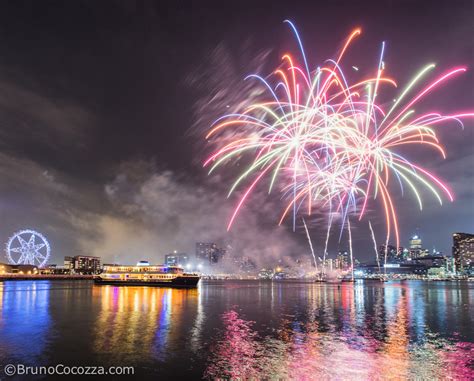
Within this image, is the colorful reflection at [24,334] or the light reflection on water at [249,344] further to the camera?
the colorful reflection at [24,334]

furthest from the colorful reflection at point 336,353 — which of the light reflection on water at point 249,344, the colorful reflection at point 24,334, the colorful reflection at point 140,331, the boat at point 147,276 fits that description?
the boat at point 147,276

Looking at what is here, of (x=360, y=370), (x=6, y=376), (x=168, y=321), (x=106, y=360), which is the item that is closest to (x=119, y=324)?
(x=168, y=321)

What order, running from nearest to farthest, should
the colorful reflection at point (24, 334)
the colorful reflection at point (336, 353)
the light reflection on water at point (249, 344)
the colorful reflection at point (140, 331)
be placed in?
the colorful reflection at point (336, 353)
the light reflection on water at point (249, 344)
the colorful reflection at point (24, 334)
the colorful reflection at point (140, 331)

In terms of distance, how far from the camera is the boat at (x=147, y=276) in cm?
13462

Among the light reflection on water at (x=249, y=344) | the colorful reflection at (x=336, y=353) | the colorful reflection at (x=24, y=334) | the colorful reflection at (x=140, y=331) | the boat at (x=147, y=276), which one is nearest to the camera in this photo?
the colorful reflection at (x=336, y=353)

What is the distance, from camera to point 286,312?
58156mm

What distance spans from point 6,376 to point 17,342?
450 inches

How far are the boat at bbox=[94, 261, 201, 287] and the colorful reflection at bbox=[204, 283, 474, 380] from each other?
9151 cm

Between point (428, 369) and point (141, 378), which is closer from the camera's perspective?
point (141, 378)

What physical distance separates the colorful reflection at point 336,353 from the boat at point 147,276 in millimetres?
91506

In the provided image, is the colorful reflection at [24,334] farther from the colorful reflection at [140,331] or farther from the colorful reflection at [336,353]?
the colorful reflection at [336,353]

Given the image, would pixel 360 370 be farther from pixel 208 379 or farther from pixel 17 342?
pixel 17 342

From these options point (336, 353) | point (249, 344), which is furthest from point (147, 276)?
point (336, 353)

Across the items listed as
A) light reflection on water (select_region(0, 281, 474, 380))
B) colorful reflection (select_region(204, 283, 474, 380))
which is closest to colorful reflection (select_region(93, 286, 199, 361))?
light reflection on water (select_region(0, 281, 474, 380))
